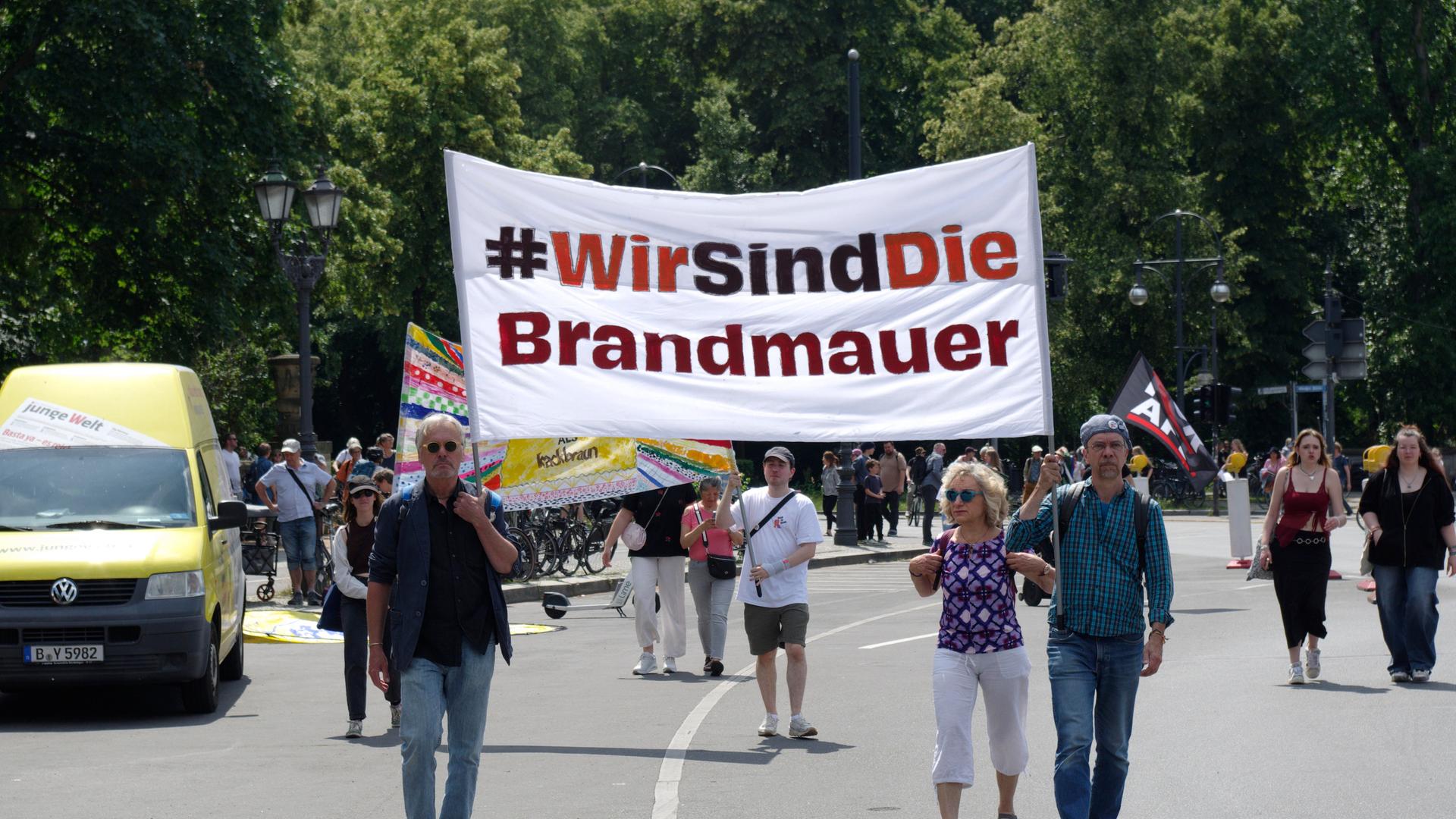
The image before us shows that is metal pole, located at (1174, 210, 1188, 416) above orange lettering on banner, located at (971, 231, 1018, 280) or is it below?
above

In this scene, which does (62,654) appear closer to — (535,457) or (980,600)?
(980,600)

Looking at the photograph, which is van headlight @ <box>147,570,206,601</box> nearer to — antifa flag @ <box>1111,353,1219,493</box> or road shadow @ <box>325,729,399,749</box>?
road shadow @ <box>325,729,399,749</box>

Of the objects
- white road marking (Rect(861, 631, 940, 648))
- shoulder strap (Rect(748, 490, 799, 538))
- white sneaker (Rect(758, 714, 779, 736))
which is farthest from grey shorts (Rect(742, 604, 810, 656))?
white road marking (Rect(861, 631, 940, 648))

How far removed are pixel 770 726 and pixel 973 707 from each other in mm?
3582

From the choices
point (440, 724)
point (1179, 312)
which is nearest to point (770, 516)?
point (440, 724)

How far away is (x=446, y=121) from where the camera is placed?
48938 millimetres

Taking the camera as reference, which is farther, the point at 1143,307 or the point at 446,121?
the point at 1143,307

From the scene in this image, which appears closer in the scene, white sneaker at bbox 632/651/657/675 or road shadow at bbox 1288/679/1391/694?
road shadow at bbox 1288/679/1391/694

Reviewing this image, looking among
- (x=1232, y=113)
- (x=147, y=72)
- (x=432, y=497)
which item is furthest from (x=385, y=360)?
(x=432, y=497)

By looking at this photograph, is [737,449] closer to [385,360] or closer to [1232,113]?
[385,360]

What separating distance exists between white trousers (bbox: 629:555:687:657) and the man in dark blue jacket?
753cm

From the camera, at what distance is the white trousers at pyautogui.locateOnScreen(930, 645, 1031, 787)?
7.18 meters

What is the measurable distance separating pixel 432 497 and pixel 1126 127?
5018 centimetres

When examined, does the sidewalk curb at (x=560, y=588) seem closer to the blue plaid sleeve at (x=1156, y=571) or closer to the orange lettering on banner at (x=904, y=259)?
the orange lettering on banner at (x=904, y=259)
